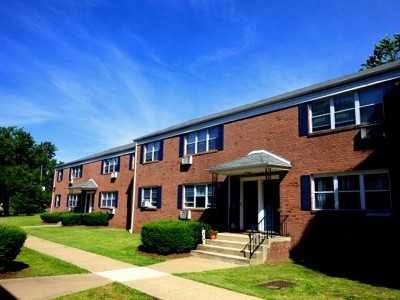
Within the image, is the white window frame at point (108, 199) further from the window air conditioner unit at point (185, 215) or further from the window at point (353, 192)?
the window at point (353, 192)

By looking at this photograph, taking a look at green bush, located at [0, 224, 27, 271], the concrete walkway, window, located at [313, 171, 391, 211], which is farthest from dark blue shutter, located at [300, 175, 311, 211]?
green bush, located at [0, 224, 27, 271]

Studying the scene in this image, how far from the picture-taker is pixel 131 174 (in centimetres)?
2523

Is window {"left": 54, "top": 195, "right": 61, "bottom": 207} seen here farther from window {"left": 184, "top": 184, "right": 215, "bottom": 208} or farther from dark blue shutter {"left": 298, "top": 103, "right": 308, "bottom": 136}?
dark blue shutter {"left": 298, "top": 103, "right": 308, "bottom": 136}

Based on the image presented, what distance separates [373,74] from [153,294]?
9626mm

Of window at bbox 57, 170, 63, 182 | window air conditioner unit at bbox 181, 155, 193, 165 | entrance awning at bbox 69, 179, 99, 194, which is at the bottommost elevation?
entrance awning at bbox 69, 179, 99, 194

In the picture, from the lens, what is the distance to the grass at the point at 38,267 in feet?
29.5

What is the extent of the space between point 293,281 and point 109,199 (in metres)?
21.5

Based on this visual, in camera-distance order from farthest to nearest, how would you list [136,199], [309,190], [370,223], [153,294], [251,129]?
1. [136,199]
2. [251,129]
3. [309,190]
4. [370,223]
5. [153,294]

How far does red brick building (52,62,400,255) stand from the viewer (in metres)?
10.9

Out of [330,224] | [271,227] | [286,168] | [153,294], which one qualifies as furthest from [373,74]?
[153,294]

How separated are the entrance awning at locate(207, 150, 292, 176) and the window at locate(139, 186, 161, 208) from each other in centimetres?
688

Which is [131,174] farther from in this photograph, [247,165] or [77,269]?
[77,269]

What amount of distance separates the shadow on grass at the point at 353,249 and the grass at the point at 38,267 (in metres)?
7.33

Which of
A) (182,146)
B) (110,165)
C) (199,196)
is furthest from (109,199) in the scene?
(199,196)
